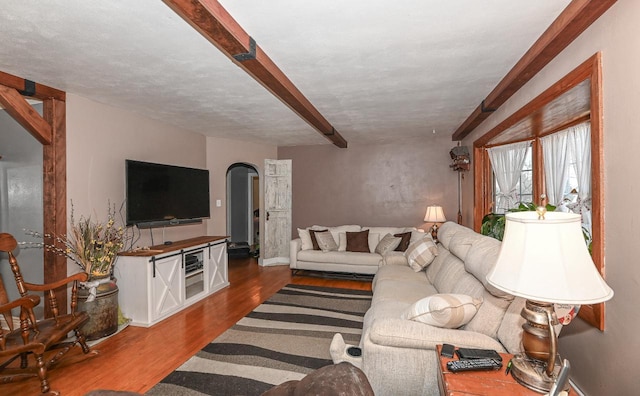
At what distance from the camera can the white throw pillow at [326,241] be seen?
530 cm

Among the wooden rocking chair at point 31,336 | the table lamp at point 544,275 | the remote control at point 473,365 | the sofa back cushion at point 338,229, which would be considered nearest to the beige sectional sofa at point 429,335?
the remote control at point 473,365

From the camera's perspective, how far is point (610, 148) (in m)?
1.58

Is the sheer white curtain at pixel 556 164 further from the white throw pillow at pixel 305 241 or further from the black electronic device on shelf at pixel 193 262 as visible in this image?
the black electronic device on shelf at pixel 193 262

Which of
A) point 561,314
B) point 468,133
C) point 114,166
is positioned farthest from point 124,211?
point 468,133

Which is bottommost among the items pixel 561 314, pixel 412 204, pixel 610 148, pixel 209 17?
pixel 561 314

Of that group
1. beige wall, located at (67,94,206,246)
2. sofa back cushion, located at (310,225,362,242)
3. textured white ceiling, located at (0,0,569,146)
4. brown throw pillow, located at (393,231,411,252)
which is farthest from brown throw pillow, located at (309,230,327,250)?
textured white ceiling, located at (0,0,569,146)

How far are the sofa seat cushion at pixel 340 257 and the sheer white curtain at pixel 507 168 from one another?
193 cm

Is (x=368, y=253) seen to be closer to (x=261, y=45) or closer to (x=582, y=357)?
(x=582, y=357)

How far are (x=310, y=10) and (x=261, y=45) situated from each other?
531 mm

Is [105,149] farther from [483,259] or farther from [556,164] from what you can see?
[556,164]

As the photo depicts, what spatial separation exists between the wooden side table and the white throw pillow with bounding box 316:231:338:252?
3891 millimetres

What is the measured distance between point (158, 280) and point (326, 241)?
270 centimetres

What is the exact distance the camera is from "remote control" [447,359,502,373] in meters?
1.39

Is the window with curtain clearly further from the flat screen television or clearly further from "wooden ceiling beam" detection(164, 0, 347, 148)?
the flat screen television
